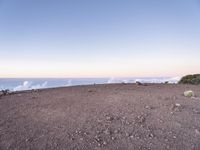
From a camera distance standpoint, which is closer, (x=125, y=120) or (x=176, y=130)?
(x=176, y=130)

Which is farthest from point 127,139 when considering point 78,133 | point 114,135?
point 78,133

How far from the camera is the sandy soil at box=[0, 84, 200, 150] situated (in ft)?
13.6

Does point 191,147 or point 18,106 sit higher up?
point 18,106

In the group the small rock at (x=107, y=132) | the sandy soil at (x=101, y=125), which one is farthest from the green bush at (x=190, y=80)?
the small rock at (x=107, y=132)

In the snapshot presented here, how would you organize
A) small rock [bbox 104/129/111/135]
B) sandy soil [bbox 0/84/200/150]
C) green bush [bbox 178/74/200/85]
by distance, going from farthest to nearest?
1. green bush [bbox 178/74/200/85]
2. small rock [bbox 104/129/111/135]
3. sandy soil [bbox 0/84/200/150]

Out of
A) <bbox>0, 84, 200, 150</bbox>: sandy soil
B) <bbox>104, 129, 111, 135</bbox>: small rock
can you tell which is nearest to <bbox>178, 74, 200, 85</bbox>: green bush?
<bbox>0, 84, 200, 150</bbox>: sandy soil

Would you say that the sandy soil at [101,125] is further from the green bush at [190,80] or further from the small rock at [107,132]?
the green bush at [190,80]

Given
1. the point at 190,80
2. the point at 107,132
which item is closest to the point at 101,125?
the point at 107,132

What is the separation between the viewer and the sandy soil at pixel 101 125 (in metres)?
4.15

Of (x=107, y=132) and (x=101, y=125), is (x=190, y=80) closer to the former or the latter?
(x=101, y=125)

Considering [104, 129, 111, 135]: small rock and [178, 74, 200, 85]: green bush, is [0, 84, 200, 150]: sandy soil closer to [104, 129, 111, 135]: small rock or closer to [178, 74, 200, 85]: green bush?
[104, 129, 111, 135]: small rock

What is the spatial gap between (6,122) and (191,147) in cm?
438

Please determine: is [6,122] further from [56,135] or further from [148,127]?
[148,127]

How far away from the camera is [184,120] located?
5.59 m
